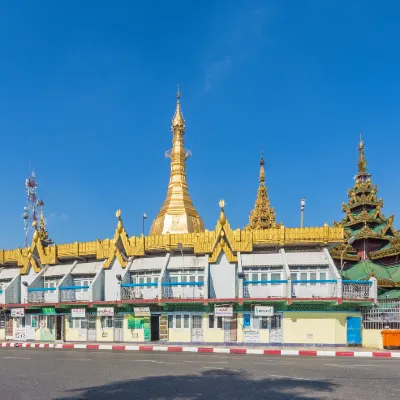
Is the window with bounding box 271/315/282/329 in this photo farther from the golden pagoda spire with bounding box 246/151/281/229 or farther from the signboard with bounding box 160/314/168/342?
the golden pagoda spire with bounding box 246/151/281/229

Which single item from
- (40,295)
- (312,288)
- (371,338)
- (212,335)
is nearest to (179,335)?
(212,335)

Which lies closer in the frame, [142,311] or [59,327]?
[142,311]

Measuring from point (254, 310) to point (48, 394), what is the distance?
14326 mm

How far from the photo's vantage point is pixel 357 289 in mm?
22078

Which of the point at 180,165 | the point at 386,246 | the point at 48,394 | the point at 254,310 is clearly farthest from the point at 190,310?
the point at 386,246

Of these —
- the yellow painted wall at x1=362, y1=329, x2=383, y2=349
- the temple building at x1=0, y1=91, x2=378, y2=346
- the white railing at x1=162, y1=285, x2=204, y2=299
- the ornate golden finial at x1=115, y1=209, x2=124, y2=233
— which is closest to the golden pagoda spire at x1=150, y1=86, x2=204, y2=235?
the ornate golden finial at x1=115, y1=209, x2=124, y2=233

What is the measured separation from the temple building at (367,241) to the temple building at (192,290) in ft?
27.6

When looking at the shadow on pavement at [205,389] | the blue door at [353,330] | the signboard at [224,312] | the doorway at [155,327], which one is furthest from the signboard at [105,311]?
the blue door at [353,330]

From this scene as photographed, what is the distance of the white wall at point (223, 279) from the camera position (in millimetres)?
23594

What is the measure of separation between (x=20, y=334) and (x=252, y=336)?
1676 centimetres

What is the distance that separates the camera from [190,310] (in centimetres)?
2381

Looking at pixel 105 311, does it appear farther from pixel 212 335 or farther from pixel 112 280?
pixel 212 335

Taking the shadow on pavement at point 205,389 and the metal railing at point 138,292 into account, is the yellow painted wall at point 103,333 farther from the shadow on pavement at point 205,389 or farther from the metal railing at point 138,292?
the shadow on pavement at point 205,389

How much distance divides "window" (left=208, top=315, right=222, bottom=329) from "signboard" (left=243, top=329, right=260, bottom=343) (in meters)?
1.63
